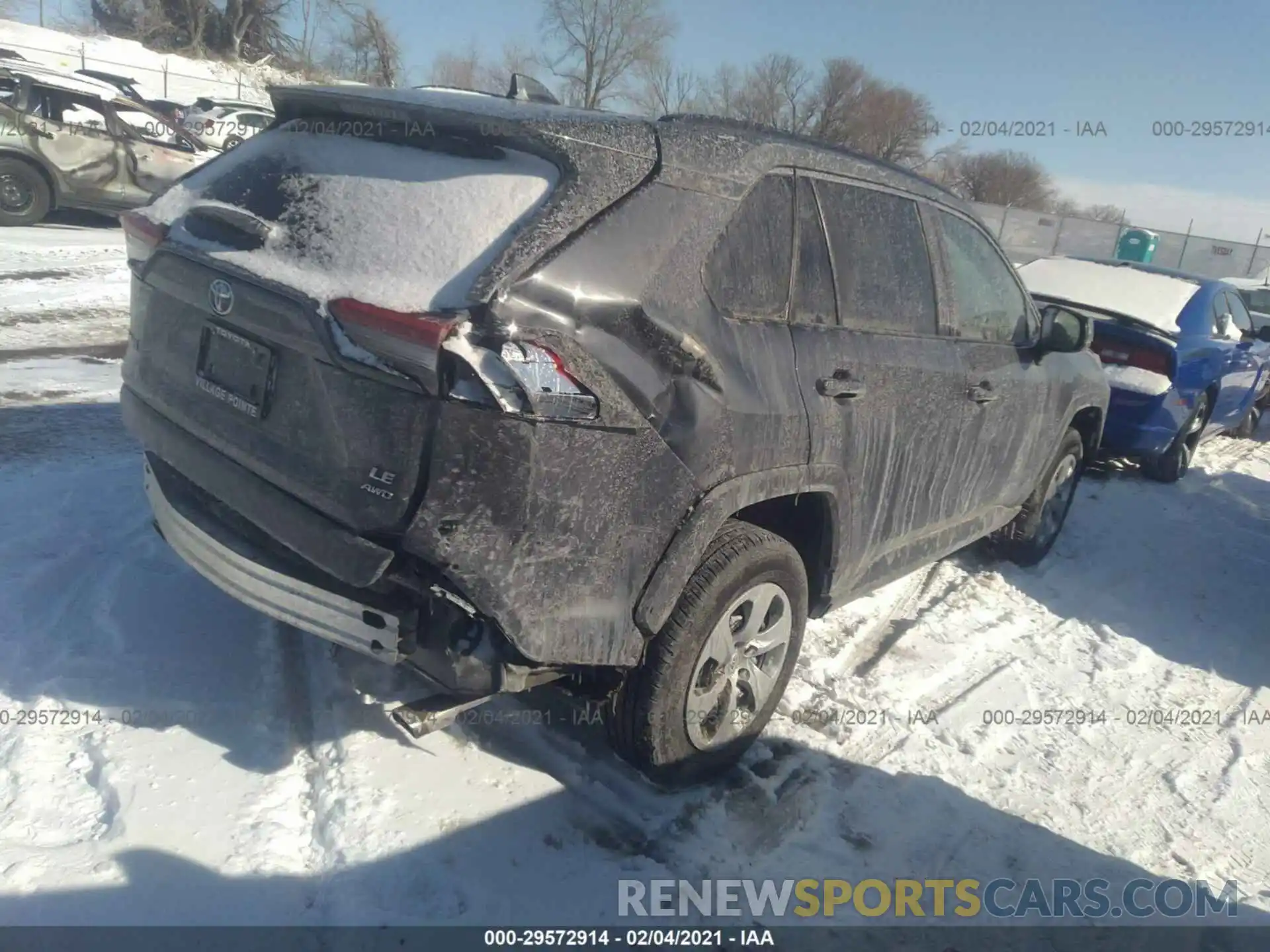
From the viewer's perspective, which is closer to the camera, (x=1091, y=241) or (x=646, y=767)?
(x=646, y=767)

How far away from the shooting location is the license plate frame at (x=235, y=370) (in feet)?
8.46

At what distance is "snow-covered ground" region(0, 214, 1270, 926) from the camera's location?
261cm

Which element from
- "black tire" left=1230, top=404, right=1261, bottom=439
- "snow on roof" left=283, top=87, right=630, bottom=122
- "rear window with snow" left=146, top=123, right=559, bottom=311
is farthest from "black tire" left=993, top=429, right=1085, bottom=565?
"black tire" left=1230, top=404, right=1261, bottom=439

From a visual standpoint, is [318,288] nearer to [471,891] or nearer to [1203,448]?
[471,891]

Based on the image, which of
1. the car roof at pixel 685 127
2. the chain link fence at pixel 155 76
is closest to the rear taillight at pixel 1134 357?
the car roof at pixel 685 127

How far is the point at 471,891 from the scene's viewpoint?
103 inches

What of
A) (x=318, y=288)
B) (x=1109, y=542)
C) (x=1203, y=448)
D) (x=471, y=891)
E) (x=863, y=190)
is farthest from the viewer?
(x=1203, y=448)

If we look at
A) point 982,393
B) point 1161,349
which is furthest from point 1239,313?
point 982,393

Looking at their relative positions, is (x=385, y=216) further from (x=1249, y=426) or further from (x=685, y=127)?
(x=1249, y=426)

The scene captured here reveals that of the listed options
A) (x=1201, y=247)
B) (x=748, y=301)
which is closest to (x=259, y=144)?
(x=748, y=301)

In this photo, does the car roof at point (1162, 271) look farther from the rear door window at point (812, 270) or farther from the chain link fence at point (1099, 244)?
the chain link fence at point (1099, 244)

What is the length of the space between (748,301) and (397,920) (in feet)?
6.46

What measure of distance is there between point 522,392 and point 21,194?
39.5 feet

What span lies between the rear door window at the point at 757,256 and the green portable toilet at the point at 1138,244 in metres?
29.1
